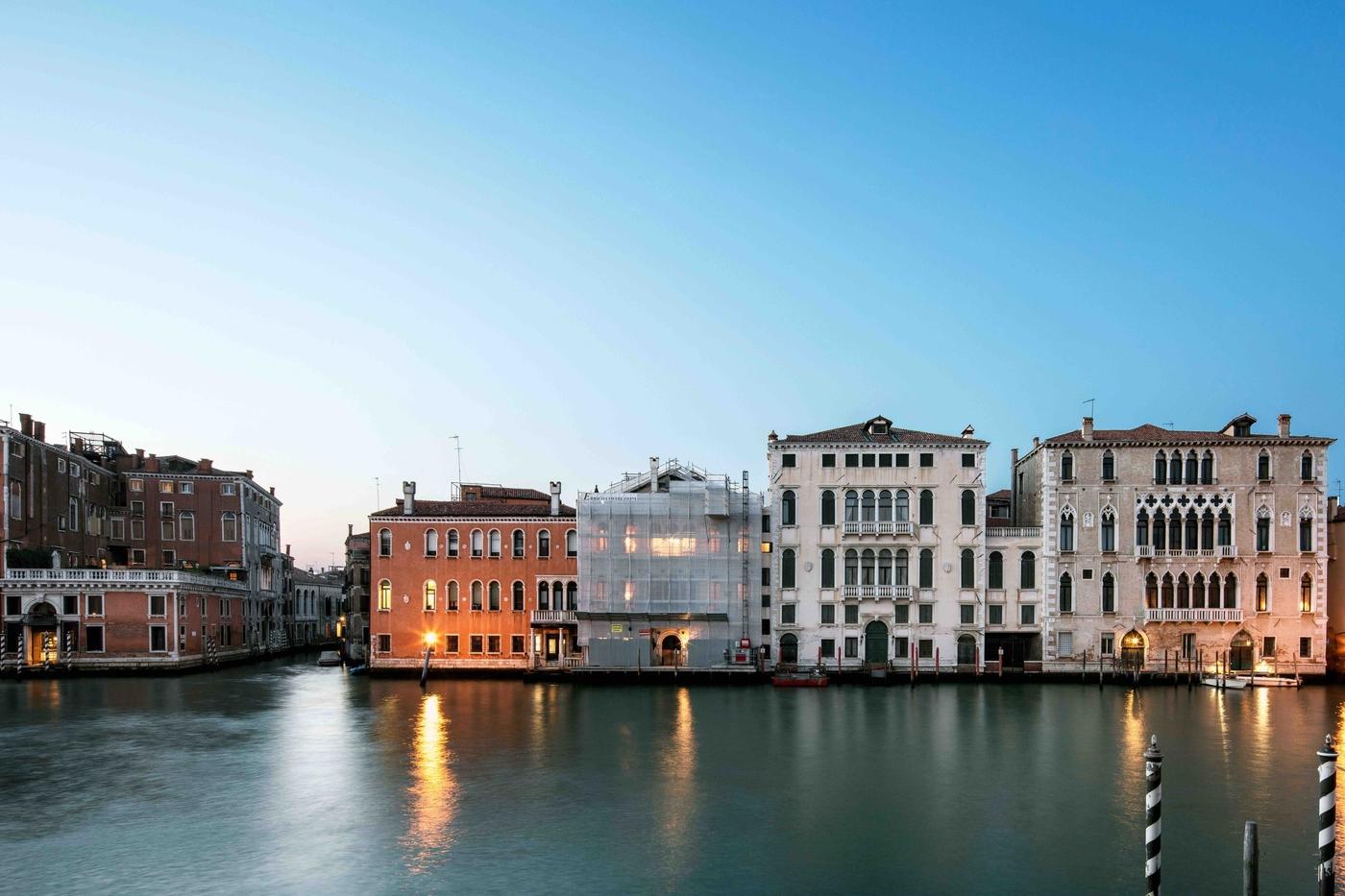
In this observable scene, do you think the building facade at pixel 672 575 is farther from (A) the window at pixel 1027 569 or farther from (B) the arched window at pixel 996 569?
(A) the window at pixel 1027 569

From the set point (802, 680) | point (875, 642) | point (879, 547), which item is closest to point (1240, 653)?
point (875, 642)

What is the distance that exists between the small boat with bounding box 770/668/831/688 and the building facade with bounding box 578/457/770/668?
2817mm

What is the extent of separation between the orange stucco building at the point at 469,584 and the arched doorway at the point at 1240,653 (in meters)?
30.1

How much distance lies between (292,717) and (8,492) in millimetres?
24694

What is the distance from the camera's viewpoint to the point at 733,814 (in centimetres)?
1897

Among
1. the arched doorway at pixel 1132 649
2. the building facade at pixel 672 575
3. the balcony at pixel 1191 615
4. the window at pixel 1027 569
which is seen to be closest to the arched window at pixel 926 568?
the window at pixel 1027 569

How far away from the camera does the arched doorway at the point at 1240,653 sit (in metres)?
44.0

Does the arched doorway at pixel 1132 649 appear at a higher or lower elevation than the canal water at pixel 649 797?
lower

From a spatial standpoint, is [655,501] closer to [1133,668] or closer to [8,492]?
[1133,668]

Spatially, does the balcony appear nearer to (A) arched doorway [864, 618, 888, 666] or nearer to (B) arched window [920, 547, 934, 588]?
(B) arched window [920, 547, 934, 588]

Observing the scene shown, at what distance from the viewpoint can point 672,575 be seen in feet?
150

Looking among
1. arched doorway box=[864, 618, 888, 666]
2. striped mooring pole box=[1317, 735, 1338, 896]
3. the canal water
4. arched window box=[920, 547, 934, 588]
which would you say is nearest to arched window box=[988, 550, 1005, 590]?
arched window box=[920, 547, 934, 588]

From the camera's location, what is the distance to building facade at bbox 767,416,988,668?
44594 mm

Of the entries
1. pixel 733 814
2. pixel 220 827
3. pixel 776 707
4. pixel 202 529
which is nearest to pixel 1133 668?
pixel 776 707
